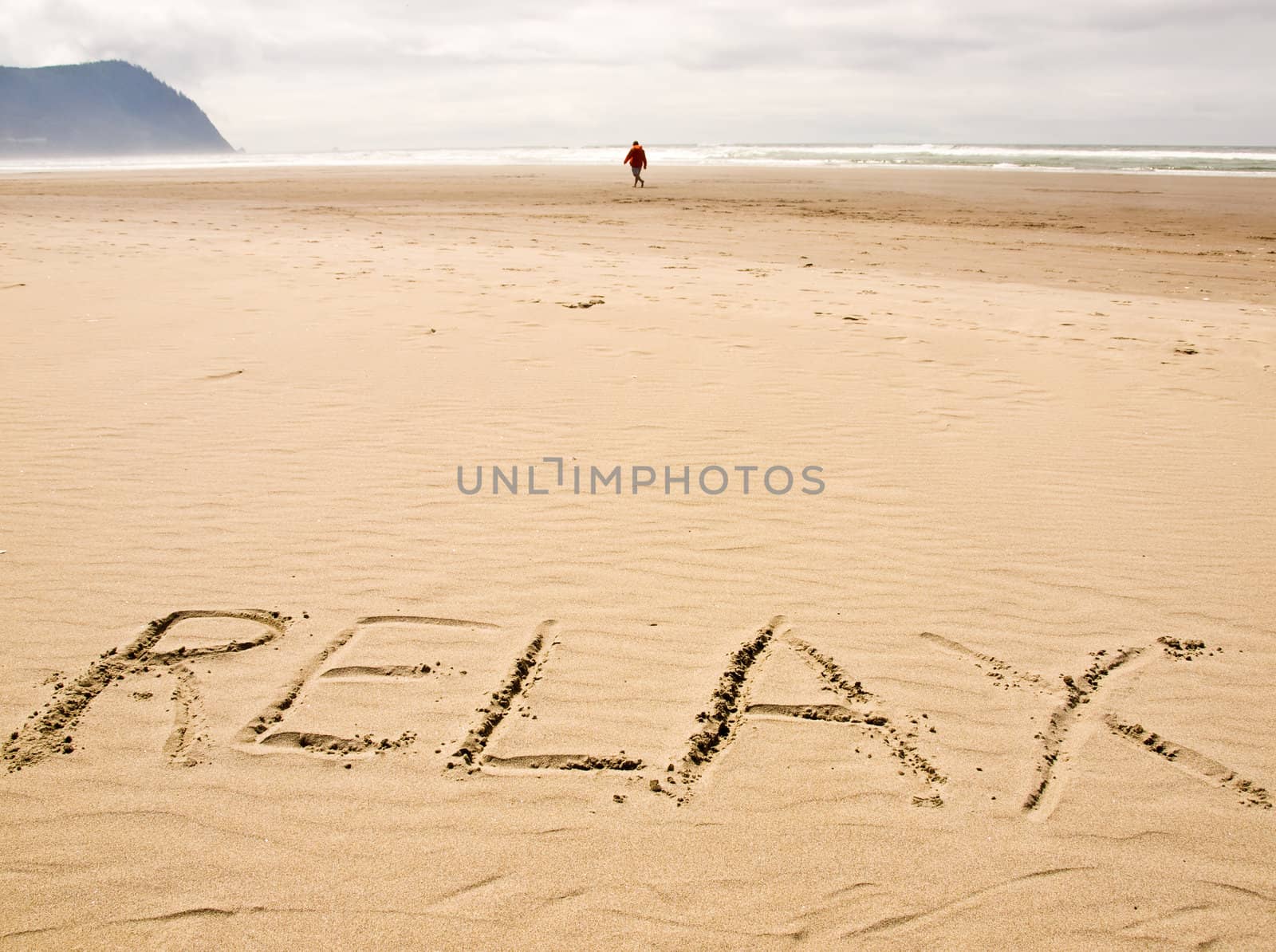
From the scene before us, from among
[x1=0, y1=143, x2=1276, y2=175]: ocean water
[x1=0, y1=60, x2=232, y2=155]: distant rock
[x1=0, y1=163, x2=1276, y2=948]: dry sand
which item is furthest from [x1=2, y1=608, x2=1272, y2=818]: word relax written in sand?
[x1=0, y1=60, x2=232, y2=155]: distant rock

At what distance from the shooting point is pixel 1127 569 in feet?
11.5

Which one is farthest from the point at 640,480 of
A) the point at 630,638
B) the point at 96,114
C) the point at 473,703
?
the point at 96,114

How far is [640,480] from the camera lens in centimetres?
433

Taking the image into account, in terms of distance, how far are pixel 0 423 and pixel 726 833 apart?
495cm

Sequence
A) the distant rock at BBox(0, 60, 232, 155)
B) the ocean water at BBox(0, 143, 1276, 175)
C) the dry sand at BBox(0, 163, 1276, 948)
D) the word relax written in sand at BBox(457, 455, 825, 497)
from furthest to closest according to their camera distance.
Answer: the distant rock at BBox(0, 60, 232, 155) < the ocean water at BBox(0, 143, 1276, 175) < the word relax written in sand at BBox(457, 455, 825, 497) < the dry sand at BBox(0, 163, 1276, 948)

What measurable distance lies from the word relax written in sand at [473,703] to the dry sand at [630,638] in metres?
0.02

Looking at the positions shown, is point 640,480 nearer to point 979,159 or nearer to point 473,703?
point 473,703

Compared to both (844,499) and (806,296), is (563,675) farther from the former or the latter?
(806,296)

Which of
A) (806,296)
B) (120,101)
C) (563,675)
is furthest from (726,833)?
(120,101)

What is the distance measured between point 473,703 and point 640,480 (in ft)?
6.37

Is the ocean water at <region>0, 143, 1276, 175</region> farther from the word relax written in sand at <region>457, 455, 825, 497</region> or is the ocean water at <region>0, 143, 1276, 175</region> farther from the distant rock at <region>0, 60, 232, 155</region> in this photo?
the distant rock at <region>0, 60, 232, 155</region>

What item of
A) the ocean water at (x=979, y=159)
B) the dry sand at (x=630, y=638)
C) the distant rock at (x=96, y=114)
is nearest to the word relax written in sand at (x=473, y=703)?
the dry sand at (x=630, y=638)

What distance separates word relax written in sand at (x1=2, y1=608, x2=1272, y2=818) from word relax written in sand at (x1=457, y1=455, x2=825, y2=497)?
1.24 meters

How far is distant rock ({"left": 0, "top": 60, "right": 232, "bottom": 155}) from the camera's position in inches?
5443
